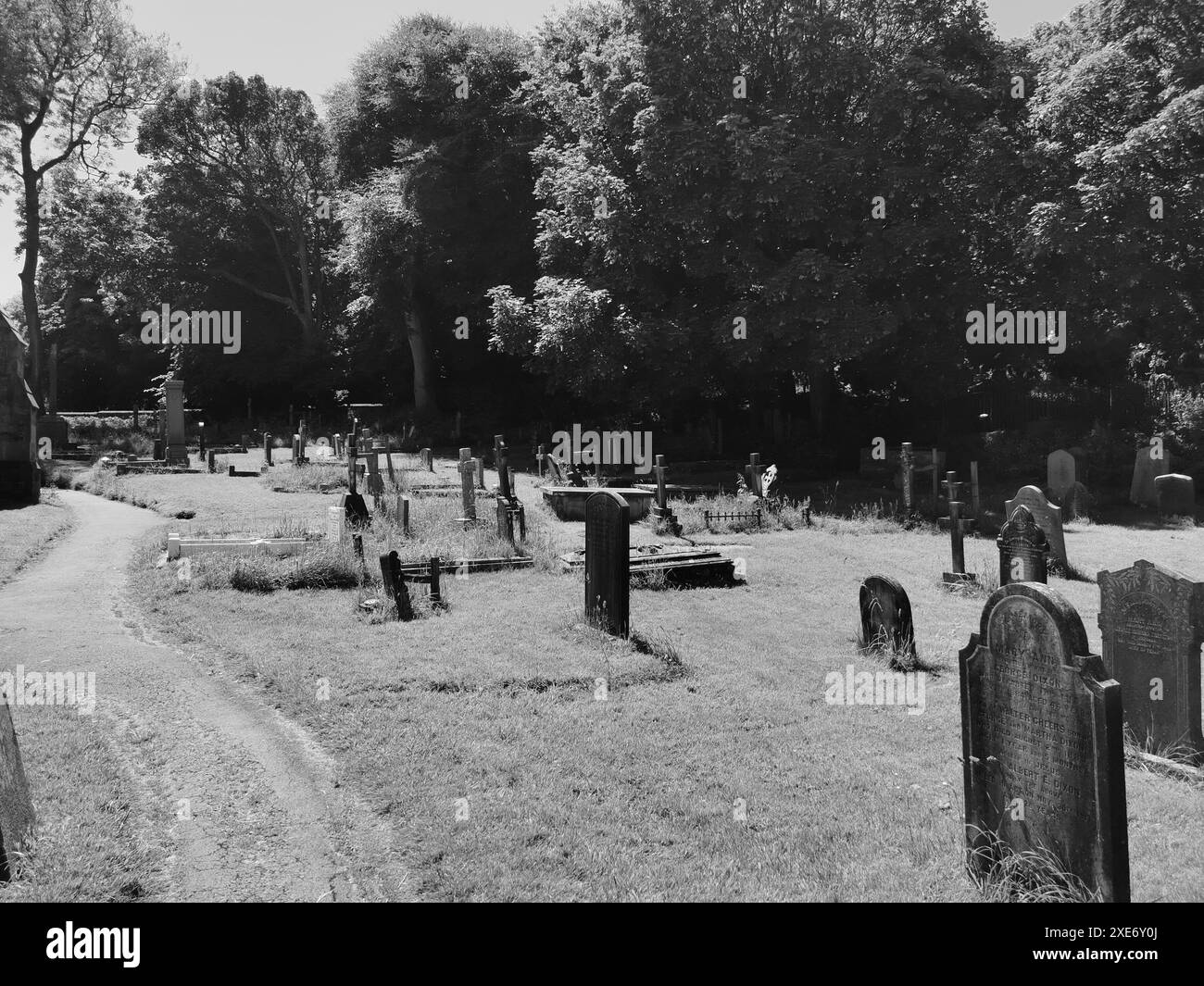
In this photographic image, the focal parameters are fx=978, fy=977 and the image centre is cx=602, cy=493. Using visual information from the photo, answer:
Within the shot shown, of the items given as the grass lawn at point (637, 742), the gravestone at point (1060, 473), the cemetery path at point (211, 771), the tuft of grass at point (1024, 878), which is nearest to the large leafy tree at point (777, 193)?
the gravestone at point (1060, 473)

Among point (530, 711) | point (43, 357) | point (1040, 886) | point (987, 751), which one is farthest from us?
point (43, 357)

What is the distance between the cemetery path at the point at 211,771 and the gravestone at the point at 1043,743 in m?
3.15

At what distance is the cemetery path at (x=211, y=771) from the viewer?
203 inches

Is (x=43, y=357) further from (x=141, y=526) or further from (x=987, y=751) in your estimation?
(x=987, y=751)

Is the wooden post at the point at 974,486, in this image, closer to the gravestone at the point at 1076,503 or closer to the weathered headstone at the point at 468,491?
the gravestone at the point at 1076,503

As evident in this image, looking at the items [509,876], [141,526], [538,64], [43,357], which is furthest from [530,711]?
[43,357]

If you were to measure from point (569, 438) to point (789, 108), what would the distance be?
470 inches

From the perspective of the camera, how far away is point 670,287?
1187 inches

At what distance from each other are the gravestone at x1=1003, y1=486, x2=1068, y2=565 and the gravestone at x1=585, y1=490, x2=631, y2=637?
264 inches

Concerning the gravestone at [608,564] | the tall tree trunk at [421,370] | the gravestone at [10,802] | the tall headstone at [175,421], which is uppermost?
the tall tree trunk at [421,370]

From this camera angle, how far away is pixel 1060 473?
22.4 metres

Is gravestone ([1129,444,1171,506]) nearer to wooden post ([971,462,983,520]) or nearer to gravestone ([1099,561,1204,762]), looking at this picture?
wooden post ([971,462,983,520])

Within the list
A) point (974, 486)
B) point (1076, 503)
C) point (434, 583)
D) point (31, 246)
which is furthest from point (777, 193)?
point (31, 246)

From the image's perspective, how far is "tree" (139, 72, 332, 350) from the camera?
45.9 meters
